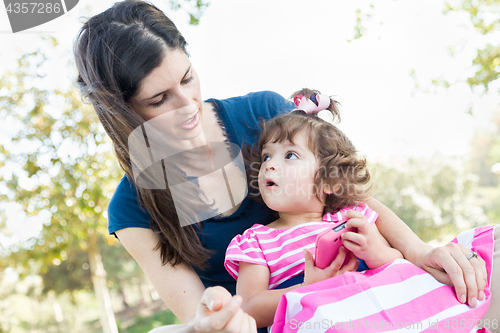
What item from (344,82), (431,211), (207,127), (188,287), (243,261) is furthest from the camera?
(431,211)

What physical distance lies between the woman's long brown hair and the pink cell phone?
0.61m

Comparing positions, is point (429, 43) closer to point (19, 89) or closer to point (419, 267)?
point (419, 267)

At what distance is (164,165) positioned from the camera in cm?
177

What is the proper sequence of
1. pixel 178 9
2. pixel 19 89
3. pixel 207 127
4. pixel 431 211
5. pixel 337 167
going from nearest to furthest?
pixel 337 167 → pixel 207 127 → pixel 178 9 → pixel 19 89 → pixel 431 211

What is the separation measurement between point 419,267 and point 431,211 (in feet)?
26.5

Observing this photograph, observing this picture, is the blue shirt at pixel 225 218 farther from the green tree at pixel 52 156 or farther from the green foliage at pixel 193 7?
the green tree at pixel 52 156

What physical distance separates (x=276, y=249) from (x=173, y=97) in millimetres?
788

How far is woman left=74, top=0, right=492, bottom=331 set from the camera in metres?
1.57

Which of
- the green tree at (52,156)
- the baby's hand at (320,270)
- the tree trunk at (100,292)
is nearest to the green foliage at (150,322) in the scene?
the tree trunk at (100,292)

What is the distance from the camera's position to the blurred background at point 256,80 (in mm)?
3738

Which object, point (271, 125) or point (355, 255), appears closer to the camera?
point (355, 255)

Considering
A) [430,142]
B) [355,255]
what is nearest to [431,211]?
[430,142]

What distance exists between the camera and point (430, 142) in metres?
6.74

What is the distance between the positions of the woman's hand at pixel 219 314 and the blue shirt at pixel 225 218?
85 centimetres
